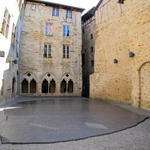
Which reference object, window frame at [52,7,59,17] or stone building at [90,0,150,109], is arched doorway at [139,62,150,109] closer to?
stone building at [90,0,150,109]

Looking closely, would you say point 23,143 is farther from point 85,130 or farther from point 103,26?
point 103,26

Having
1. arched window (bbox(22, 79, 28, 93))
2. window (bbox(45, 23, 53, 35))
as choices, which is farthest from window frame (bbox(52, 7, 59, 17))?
arched window (bbox(22, 79, 28, 93))

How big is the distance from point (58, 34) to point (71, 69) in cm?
437

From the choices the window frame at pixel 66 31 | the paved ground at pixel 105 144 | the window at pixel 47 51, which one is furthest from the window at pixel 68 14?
the paved ground at pixel 105 144

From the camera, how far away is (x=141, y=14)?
700 cm

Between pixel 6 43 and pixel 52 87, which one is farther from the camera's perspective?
pixel 52 87

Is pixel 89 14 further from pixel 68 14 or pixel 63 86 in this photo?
pixel 63 86

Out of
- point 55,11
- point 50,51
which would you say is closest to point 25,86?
point 50,51

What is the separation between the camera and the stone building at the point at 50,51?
46.8 ft

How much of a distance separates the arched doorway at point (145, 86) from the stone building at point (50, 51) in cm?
910

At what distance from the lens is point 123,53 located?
938 centimetres

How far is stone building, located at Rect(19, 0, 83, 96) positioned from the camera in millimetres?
14266

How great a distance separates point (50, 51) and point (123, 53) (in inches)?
334

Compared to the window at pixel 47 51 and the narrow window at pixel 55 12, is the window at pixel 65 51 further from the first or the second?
the narrow window at pixel 55 12
